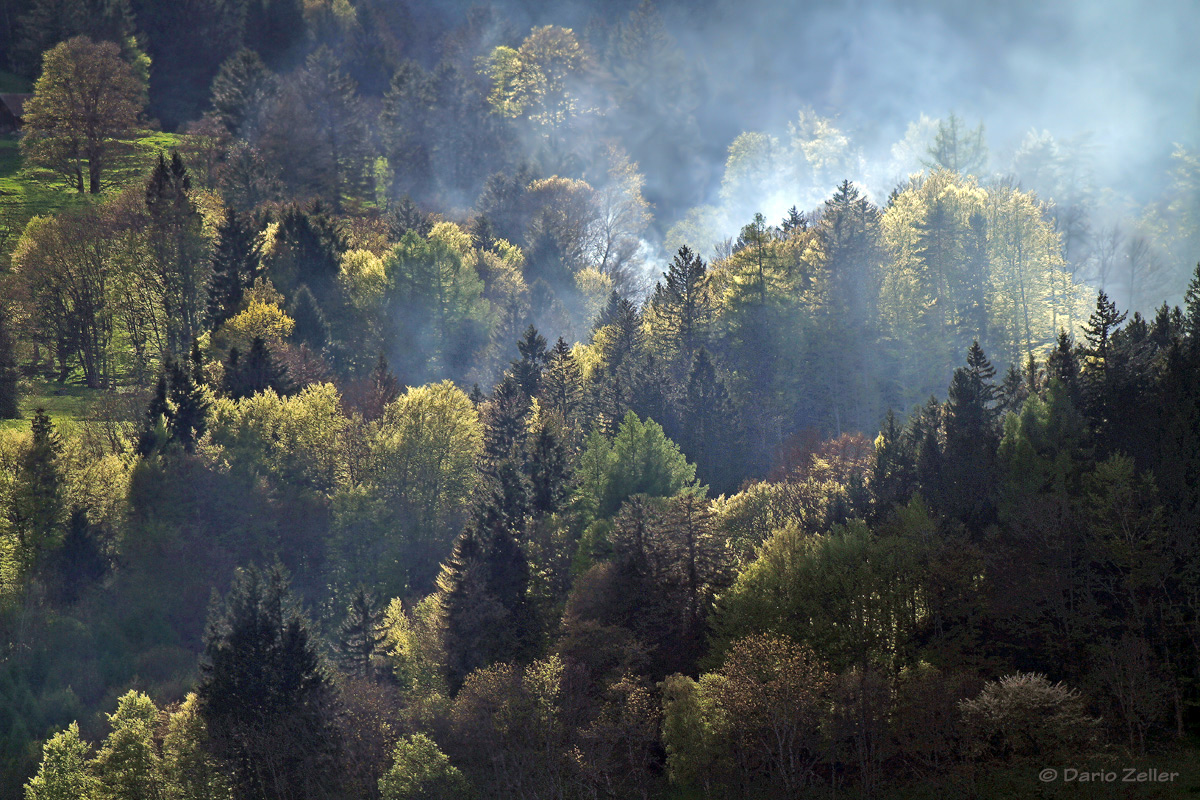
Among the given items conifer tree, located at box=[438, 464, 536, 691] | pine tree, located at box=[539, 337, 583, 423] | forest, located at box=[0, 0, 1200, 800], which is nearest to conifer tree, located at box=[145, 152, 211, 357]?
forest, located at box=[0, 0, 1200, 800]

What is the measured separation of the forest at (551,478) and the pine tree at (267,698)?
0.19 m

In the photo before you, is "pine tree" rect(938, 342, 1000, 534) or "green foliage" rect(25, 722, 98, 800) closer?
"green foliage" rect(25, 722, 98, 800)

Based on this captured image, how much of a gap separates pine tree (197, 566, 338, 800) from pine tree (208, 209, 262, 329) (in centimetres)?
4013

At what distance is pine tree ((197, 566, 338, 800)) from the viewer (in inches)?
2445

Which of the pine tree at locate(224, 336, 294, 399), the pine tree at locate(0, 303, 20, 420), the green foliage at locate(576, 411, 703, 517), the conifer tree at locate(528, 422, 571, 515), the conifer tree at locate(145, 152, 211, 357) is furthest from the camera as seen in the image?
the conifer tree at locate(145, 152, 211, 357)

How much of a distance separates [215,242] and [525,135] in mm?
74087

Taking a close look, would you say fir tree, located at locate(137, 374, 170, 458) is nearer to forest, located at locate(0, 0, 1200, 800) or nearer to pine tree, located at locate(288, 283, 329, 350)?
forest, located at locate(0, 0, 1200, 800)

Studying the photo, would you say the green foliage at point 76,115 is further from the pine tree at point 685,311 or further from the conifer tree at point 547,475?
the conifer tree at point 547,475

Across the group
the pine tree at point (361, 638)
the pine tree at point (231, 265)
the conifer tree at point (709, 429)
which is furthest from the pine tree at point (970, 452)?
the pine tree at point (231, 265)

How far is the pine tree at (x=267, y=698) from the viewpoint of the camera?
204 ft

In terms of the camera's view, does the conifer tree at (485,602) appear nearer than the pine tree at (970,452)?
Yes

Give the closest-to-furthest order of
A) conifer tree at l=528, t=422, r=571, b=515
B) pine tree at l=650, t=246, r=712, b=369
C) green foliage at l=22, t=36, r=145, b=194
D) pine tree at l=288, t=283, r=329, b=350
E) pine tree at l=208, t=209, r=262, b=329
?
1. conifer tree at l=528, t=422, r=571, b=515
2. pine tree at l=650, t=246, r=712, b=369
3. pine tree at l=208, t=209, r=262, b=329
4. pine tree at l=288, t=283, r=329, b=350
5. green foliage at l=22, t=36, r=145, b=194

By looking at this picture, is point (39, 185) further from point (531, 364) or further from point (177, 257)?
point (531, 364)

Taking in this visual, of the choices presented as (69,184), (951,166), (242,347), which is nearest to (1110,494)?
(242,347)
